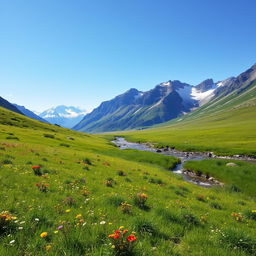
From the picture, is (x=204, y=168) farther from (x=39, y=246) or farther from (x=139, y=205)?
(x=39, y=246)

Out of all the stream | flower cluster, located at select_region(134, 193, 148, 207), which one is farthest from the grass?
flower cluster, located at select_region(134, 193, 148, 207)

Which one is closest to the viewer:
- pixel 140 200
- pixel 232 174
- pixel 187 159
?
pixel 140 200

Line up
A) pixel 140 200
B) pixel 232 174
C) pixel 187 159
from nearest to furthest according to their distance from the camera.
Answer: pixel 140 200, pixel 232 174, pixel 187 159

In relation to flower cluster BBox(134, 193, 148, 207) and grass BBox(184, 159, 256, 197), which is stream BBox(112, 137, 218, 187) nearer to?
grass BBox(184, 159, 256, 197)

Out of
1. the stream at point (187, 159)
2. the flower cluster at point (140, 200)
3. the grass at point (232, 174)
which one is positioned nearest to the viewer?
the flower cluster at point (140, 200)

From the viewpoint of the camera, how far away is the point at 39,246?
516 centimetres

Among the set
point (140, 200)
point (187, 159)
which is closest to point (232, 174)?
point (187, 159)

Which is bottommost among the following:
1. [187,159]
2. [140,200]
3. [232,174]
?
[187,159]

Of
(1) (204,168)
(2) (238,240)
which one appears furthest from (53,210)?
(1) (204,168)

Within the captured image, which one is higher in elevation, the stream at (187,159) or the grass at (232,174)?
the grass at (232,174)

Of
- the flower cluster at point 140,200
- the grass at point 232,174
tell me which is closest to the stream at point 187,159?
the grass at point 232,174

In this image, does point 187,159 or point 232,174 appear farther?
point 187,159

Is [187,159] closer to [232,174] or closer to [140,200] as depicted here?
[232,174]

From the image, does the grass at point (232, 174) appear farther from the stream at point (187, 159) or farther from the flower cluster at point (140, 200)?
the flower cluster at point (140, 200)
